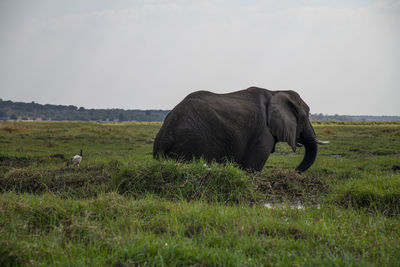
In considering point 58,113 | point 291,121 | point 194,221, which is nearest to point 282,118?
point 291,121

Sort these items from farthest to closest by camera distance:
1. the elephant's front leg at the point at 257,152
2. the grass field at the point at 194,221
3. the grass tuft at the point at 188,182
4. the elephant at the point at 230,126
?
the elephant's front leg at the point at 257,152
the elephant at the point at 230,126
the grass tuft at the point at 188,182
the grass field at the point at 194,221

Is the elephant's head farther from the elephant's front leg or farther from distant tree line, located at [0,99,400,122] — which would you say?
distant tree line, located at [0,99,400,122]

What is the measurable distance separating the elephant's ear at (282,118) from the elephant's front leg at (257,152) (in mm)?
330

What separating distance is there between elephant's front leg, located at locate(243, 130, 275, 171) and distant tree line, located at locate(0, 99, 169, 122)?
10582 centimetres

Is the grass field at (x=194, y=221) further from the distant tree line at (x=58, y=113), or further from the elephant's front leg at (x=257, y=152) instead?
the distant tree line at (x=58, y=113)

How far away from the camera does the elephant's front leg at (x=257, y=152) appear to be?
8.63 metres

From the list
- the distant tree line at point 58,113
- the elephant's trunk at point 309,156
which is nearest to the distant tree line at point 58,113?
the distant tree line at point 58,113

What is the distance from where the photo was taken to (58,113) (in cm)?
11881

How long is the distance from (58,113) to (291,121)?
119m

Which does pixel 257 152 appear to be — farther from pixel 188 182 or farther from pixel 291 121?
pixel 188 182

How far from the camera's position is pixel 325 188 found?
780cm

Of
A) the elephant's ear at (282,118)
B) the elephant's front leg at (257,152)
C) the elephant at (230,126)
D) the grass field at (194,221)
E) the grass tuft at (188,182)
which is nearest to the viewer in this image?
the grass field at (194,221)

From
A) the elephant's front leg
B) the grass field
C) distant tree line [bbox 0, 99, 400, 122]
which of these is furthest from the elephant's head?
distant tree line [bbox 0, 99, 400, 122]

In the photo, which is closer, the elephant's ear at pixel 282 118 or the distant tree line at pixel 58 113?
the elephant's ear at pixel 282 118
